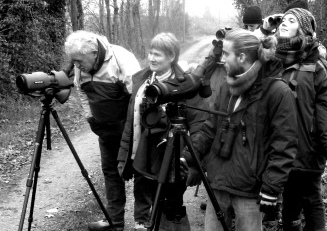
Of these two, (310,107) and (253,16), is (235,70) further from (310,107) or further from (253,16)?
(253,16)

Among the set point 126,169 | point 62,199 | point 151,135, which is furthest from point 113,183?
point 62,199

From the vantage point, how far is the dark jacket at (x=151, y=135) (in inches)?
120

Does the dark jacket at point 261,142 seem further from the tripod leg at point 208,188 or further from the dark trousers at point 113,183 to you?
the dark trousers at point 113,183

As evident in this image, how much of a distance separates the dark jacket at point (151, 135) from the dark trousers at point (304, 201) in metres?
0.95

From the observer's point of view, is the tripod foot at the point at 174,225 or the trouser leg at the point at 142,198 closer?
the tripod foot at the point at 174,225

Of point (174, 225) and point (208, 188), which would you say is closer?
point (208, 188)

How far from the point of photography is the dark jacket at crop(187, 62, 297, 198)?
2.50 m

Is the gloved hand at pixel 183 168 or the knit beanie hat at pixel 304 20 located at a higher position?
the knit beanie hat at pixel 304 20

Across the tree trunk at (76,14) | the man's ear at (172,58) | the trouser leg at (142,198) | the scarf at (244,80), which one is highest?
the tree trunk at (76,14)

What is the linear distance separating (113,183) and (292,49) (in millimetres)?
2086

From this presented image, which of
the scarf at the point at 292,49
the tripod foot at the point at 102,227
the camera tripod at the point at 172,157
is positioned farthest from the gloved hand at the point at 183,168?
the tripod foot at the point at 102,227

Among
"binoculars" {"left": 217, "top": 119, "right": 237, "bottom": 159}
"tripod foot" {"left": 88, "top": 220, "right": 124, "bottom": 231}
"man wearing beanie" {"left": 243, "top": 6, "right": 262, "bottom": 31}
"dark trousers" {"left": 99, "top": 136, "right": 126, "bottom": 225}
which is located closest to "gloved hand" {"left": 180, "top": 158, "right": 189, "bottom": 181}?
"binoculars" {"left": 217, "top": 119, "right": 237, "bottom": 159}

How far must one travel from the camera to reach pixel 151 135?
3.15 m

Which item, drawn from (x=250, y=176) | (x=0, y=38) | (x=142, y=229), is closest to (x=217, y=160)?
(x=250, y=176)
